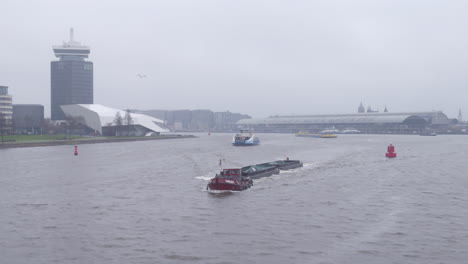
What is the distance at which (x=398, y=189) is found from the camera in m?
30.8

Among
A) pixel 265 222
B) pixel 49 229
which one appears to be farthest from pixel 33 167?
pixel 265 222

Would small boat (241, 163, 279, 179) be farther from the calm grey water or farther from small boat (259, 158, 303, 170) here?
small boat (259, 158, 303, 170)

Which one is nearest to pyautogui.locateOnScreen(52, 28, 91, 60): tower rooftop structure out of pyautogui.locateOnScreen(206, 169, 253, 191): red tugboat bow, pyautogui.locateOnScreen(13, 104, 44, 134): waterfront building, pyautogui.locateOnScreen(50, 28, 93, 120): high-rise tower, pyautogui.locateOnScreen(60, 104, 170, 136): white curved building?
pyautogui.locateOnScreen(50, 28, 93, 120): high-rise tower

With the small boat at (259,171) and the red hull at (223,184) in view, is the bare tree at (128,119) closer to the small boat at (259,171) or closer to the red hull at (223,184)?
the small boat at (259,171)

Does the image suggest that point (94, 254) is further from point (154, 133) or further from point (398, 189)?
point (154, 133)

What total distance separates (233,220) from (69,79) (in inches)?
7356

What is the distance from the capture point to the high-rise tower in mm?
194750

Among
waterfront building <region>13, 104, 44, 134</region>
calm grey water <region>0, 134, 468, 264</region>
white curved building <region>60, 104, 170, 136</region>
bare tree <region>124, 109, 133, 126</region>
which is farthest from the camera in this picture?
waterfront building <region>13, 104, 44, 134</region>

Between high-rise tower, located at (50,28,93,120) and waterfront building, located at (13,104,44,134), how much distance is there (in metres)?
28.5

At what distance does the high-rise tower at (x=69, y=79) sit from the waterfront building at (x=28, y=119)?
28.5m

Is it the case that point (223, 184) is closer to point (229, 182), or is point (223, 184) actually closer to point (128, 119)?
point (229, 182)

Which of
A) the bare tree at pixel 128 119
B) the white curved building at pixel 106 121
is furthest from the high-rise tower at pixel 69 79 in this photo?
the bare tree at pixel 128 119

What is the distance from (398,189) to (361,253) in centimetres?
1554

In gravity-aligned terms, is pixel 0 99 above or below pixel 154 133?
above
